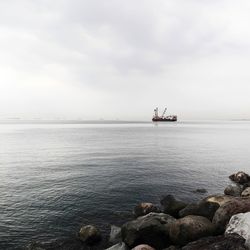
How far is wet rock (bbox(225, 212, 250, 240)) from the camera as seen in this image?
1516 cm

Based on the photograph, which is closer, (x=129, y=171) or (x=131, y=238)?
(x=131, y=238)

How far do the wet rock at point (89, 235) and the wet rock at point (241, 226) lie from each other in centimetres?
1030

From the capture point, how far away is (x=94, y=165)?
5200cm

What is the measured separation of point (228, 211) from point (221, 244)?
19.0ft

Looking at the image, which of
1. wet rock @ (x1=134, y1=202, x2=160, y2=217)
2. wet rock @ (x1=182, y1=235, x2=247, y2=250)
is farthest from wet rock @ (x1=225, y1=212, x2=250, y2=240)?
wet rock @ (x1=134, y1=202, x2=160, y2=217)

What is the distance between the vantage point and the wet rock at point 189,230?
18062 millimetres

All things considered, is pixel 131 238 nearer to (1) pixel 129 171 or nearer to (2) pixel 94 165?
(1) pixel 129 171

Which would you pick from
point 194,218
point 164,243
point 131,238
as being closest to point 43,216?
point 131,238

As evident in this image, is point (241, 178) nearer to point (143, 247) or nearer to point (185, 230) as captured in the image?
point (185, 230)

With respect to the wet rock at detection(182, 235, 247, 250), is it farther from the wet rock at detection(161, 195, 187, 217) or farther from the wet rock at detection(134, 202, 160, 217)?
the wet rock at detection(134, 202, 160, 217)

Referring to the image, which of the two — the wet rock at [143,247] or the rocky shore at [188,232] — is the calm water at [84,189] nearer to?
the rocky shore at [188,232]

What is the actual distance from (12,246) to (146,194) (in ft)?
57.7

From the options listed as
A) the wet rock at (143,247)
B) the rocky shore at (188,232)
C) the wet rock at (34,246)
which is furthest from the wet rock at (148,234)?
the wet rock at (34,246)

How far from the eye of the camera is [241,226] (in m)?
15.7
